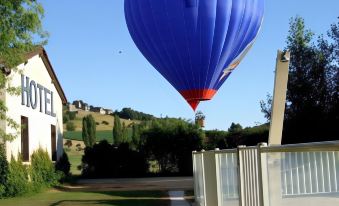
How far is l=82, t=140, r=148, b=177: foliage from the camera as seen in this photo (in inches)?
1762

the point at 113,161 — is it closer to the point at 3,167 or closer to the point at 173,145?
the point at 173,145

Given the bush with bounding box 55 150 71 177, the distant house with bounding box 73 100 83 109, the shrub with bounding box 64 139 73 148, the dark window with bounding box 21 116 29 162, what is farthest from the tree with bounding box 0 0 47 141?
the distant house with bounding box 73 100 83 109

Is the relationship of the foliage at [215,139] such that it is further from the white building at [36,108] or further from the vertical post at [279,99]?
the vertical post at [279,99]

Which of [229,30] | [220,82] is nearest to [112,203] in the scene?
[220,82]

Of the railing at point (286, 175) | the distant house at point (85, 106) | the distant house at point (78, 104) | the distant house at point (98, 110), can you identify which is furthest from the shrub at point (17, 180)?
the distant house at point (85, 106)

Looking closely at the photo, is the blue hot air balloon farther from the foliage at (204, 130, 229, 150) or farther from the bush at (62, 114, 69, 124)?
the bush at (62, 114, 69, 124)

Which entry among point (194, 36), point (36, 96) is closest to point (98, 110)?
point (36, 96)

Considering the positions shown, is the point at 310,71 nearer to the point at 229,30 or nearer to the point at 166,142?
the point at 166,142

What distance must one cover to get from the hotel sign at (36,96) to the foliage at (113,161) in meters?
7.25

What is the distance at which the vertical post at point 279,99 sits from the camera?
24.6 feet

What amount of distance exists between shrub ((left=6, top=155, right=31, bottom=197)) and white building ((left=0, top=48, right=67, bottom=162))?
53 cm

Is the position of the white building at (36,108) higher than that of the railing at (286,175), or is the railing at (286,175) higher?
the white building at (36,108)

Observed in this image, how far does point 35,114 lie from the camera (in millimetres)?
32375

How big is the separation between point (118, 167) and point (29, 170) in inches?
653
